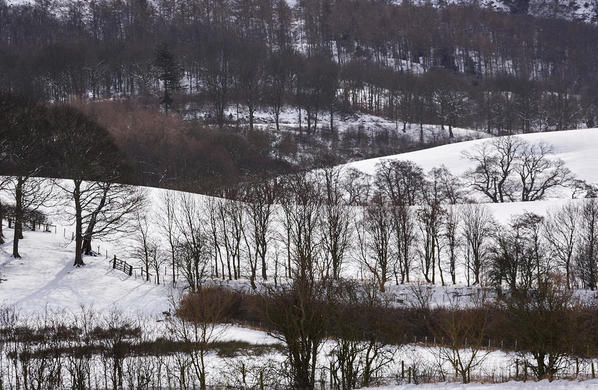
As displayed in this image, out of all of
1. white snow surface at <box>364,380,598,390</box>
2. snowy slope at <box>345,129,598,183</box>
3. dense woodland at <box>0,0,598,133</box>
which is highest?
dense woodland at <box>0,0,598,133</box>

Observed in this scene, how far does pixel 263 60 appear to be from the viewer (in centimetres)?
12362

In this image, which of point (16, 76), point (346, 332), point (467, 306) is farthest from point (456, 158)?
point (16, 76)

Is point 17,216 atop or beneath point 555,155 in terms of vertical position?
beneath

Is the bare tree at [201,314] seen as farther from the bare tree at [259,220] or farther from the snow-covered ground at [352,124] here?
the snow-covered ground at [352,124]

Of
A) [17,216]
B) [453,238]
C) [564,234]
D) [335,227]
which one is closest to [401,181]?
[453,238]

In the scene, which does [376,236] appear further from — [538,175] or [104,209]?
[538,175]

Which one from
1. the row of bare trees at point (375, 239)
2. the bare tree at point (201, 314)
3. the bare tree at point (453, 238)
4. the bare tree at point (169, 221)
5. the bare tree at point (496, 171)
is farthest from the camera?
the bare tree at point (496, 171)

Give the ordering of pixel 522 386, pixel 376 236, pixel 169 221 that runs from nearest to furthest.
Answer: pixel 522 386 < pixel 169 221 < pixel 376 236

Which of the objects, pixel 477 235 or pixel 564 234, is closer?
pixel 564 234

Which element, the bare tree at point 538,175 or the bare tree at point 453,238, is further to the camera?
the bare tree at point 538,175

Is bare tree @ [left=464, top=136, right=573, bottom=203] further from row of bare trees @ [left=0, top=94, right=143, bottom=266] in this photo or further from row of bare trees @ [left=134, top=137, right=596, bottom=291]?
row of bare trees @ [left=0, top=94, right=143, bottom=266]

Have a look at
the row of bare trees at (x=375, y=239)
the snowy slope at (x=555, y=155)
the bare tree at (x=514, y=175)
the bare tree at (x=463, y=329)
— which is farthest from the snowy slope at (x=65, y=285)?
the bare tree at (x=514, y=175)

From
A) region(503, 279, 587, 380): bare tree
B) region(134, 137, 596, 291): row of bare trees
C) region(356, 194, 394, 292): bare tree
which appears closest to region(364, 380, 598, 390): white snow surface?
region(503, 279, 587, 380): bare tree

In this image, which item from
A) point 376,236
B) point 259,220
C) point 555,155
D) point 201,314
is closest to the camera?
point 201,314
